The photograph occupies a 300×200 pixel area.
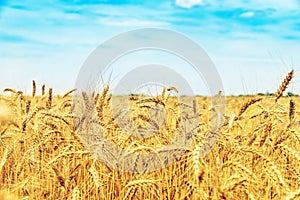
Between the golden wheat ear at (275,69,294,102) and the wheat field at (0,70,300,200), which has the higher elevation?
the golden wheat ear at (275,69,294,102)

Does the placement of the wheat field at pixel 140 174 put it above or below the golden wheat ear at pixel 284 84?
below

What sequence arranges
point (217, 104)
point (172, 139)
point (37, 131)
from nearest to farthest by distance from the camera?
point (172, 139) < point (37, 131) < point (217, 104)

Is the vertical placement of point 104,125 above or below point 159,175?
above

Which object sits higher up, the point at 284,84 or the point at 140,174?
the point at 284,84

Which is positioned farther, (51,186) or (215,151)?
(215,151)

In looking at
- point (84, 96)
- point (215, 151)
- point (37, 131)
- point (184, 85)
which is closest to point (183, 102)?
Result: point (184, 85)

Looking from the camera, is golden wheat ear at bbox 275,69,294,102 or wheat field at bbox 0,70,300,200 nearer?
wheat field at bbox 0,70,300,200

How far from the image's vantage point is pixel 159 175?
2.94 m

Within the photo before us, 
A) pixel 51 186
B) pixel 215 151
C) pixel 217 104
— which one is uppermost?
pixel 217 104

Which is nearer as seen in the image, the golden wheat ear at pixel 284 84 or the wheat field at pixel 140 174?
the wheat field at pixel 140 174

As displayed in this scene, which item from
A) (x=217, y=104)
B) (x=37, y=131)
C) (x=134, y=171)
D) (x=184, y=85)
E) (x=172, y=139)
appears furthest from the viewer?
(x=184, y=85)

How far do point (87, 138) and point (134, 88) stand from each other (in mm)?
1015

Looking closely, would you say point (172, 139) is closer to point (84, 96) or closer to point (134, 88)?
point (84, 96)

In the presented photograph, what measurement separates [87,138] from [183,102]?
3.31 feet
